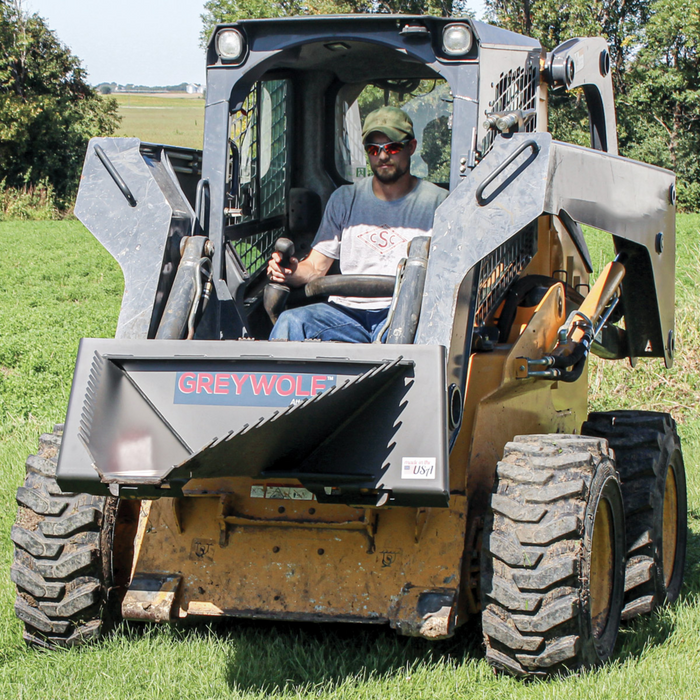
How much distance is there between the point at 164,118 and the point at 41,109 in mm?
26615

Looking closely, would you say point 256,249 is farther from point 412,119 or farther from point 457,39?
point 457,39

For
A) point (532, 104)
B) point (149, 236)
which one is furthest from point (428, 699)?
point (532, 104)

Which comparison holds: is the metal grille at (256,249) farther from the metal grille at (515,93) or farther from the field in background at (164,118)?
the field in background at (164,118)

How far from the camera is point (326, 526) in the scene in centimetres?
409

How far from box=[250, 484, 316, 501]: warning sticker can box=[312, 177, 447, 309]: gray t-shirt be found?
0.97 metres

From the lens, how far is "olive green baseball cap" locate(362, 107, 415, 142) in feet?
15.6

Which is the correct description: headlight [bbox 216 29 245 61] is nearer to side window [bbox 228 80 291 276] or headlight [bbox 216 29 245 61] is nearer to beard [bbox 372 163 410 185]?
side window [bbox 228 80 291 276]

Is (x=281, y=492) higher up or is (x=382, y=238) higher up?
(x=382, y=238)

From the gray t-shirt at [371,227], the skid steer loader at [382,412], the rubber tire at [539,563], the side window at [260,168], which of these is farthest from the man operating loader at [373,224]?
the rubber tire at [539,563]

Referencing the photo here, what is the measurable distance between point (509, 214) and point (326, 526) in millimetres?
1392

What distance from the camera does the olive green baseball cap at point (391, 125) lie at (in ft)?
15.6

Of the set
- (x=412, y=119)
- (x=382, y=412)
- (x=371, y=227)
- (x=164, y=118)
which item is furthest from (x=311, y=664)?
(x=164, y=118)

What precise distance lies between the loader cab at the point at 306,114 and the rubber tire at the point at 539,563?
1240 mm

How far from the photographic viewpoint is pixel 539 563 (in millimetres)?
3734
